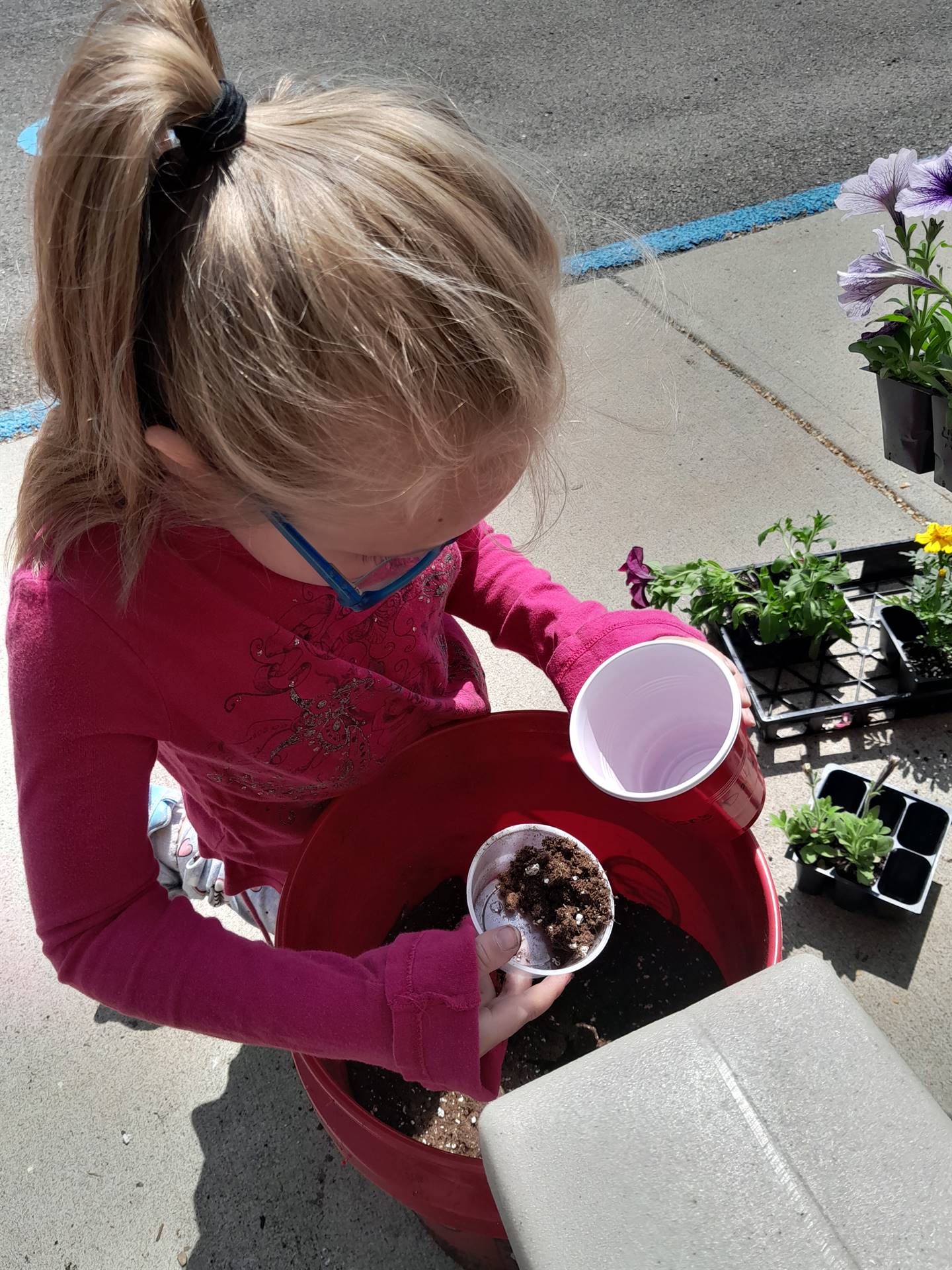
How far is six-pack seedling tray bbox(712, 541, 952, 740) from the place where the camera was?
5.43 ft

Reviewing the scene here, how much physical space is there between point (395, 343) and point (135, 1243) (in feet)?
4.36

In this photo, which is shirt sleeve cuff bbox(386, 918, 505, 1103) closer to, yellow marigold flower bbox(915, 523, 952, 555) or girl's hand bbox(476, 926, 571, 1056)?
girl's hand bbox(476, 926, 571, 1056)

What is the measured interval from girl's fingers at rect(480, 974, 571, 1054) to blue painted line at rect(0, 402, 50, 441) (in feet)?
7.04

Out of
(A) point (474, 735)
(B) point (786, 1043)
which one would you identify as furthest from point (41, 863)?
(B) point (786, 1043)

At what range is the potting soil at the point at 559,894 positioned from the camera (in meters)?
1.24

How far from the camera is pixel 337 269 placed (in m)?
0.63

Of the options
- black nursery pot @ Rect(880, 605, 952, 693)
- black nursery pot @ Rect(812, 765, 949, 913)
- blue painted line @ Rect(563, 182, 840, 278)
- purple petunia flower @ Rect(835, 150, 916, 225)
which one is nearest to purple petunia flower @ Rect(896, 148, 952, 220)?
purple petunia flower @ Rect(835, 150, 916, 225)

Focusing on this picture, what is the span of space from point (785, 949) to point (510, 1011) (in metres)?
0.71

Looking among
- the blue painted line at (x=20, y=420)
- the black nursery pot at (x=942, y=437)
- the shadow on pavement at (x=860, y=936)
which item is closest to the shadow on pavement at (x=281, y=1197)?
the shadow on pavement at (x=860, y=936)

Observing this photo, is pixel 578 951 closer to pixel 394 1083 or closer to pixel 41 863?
pixel 394 1083

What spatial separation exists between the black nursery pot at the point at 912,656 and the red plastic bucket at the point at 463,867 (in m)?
0.63

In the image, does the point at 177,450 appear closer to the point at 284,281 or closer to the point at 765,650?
the point at 284,281

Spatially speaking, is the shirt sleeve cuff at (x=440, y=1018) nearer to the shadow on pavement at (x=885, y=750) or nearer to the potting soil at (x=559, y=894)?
the potting soil at (x=559, y=894)

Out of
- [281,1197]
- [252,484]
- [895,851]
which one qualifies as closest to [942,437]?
[895,851]
